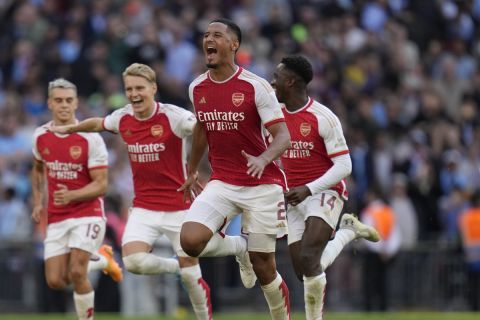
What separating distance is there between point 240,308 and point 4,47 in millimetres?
7107

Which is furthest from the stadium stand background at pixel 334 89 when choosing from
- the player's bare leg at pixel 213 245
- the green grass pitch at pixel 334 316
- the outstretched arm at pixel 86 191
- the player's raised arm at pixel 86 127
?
the player's bare leg at pixel 213 245

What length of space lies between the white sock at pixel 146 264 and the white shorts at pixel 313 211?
1363mm

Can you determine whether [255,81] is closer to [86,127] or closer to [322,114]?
[322,114]

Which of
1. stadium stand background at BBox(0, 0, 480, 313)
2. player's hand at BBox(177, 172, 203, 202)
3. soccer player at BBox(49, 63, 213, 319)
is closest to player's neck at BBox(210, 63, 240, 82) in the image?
player's hand at BBox(177, 172, 203, 202)

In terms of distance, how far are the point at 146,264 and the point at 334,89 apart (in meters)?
11.2

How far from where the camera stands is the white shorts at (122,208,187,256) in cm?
1565

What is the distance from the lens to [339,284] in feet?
77.0

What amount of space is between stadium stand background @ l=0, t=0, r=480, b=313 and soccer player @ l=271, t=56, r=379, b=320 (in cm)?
660

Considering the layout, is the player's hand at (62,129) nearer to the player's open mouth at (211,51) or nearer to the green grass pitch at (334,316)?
the player's open mouth at (211,51)

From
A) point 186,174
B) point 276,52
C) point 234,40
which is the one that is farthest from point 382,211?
point 234,40

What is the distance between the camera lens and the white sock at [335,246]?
15.1 metres

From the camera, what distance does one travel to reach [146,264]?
15.5 m

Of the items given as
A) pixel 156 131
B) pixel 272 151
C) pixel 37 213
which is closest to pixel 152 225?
pixel 156 131

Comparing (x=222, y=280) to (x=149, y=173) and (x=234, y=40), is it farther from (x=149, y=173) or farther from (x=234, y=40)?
(x=234, y=40)
